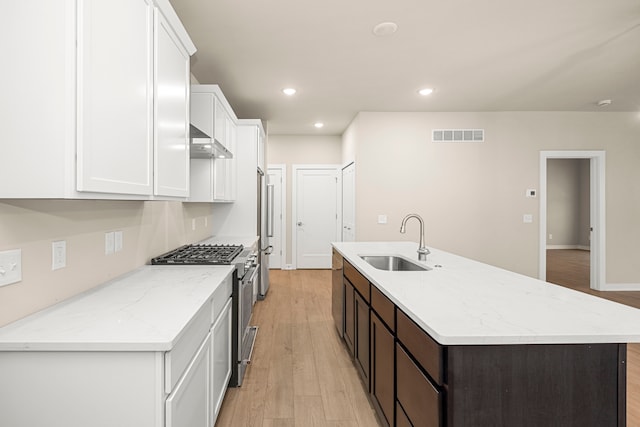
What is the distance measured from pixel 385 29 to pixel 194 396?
9.02ft

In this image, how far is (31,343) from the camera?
1020 millimetres

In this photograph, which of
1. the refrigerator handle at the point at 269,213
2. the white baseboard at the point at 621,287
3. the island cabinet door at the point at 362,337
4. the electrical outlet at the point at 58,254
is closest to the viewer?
the electrical outlet at the point at 58,254

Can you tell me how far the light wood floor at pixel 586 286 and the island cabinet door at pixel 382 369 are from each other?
5.02 ft

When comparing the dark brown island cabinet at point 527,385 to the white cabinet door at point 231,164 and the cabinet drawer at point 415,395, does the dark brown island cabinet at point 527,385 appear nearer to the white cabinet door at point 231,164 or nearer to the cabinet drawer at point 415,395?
the cabinet drawer at point 415,395

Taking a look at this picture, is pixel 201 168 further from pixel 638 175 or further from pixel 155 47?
pixel 638 175

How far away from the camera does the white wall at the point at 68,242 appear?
119cm

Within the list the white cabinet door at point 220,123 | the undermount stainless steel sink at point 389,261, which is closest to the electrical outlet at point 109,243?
the white cabinet door at point 220,123

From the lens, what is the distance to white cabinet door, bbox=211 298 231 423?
5.72ft

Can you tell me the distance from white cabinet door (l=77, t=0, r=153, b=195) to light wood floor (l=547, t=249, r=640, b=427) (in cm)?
309

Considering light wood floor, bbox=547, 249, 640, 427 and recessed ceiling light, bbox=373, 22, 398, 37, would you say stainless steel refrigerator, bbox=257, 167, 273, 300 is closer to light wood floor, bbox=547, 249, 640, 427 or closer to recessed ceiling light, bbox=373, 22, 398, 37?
recessed ceiling light, bbox=373, 22, 398, 37

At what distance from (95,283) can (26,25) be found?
1.19 meters

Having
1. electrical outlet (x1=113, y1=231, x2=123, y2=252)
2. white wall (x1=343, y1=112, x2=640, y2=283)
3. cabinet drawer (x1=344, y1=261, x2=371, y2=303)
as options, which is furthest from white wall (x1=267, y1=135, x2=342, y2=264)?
electrical outlet (x1=113, y1=231, x2=123, y2=252)

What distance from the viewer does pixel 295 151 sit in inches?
251

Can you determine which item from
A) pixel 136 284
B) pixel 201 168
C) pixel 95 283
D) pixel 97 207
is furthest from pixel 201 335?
pixel 201 168
